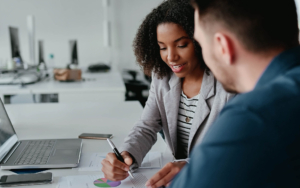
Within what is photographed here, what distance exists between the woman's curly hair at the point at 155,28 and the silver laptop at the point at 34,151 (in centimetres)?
54

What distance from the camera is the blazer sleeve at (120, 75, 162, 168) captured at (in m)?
1.20

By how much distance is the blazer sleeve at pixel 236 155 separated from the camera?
0.48m

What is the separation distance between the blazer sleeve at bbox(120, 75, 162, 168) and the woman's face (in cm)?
21

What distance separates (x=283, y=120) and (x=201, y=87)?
0.87 m

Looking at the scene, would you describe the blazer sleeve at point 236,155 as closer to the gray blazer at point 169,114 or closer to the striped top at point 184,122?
the gray blazer at point 169,114

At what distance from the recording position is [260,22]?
1.96ft

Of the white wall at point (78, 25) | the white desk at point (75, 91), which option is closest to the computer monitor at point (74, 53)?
the white wall at point (78, 25)

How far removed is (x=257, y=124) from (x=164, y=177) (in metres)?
0.55

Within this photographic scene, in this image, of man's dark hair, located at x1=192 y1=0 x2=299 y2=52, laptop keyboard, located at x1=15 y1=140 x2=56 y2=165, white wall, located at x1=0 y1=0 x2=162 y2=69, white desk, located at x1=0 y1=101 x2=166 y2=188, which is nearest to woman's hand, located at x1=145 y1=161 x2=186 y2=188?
white desk, located at x1=0 y1=101 x2=166 y2=188

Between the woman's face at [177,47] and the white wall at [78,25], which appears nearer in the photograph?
the woman's face at [177,47]

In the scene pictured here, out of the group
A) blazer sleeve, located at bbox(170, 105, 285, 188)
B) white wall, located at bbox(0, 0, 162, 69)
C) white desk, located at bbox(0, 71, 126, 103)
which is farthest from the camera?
white wall, located at bbox(0, 0, 162, 69)

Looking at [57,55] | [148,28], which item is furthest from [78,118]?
[57,55]

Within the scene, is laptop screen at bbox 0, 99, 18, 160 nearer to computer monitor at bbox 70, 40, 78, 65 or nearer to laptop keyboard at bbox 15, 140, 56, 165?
laptop keyboard at bbox 15, 140, 56, 165

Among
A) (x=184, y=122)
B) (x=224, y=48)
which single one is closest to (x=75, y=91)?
(x=184, y=122)
